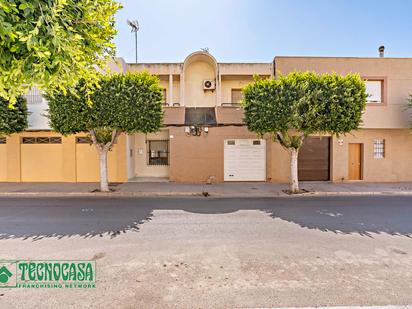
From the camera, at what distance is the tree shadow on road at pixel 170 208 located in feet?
18.5

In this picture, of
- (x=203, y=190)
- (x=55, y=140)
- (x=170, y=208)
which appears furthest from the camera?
(x=55, y=140)

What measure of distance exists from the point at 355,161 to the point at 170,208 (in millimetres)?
12056

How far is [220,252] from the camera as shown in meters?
4.46

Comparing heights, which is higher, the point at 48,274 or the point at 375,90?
the point at 375,90

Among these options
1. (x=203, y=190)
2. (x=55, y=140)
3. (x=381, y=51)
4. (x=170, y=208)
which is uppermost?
(x=381, y=51)

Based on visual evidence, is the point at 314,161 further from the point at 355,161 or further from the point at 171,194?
the point at 171,194

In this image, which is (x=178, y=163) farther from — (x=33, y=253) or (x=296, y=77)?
(x=33, y=253)

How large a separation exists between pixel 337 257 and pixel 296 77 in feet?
25.5

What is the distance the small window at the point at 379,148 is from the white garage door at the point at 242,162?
22.0 ft

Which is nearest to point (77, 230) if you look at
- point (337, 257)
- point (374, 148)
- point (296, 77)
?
point (337, 257)

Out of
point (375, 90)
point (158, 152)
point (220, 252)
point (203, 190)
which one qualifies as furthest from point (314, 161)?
point (220, 252)

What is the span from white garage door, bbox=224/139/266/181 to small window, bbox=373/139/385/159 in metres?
6.72

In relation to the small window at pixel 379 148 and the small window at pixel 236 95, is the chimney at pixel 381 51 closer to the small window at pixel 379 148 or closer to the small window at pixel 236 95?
the small window at pixel 379 148

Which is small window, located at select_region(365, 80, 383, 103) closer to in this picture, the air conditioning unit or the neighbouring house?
the neighbouring house
